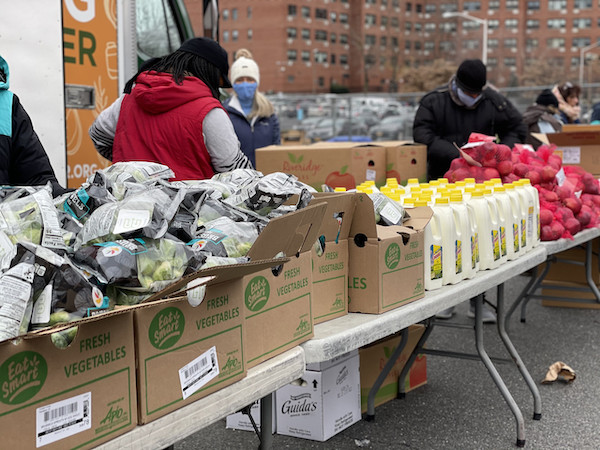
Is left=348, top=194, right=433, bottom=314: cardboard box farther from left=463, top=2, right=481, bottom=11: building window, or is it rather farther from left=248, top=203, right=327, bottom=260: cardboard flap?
left=463, top=2, right=481, bottom=11: building window

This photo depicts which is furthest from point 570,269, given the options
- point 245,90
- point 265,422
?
point 265,422

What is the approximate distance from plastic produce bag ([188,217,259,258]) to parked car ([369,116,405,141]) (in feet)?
67.7

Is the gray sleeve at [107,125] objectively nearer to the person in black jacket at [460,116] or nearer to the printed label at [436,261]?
the printed label at [436,261]

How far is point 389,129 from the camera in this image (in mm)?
22234

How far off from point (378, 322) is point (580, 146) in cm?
437

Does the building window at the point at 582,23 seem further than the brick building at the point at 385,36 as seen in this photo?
Yes

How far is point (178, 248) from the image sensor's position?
162cm

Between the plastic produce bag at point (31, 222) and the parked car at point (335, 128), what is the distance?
2044cm

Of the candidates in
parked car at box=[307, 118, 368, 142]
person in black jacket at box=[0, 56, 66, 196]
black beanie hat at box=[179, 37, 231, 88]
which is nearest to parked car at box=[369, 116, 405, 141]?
parked car at box=[307, 118, 368, 142]

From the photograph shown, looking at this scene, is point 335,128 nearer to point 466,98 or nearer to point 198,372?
point 466,98

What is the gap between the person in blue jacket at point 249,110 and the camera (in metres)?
5.87

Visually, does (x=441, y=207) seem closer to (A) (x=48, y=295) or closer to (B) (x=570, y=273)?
(A) (x=48, y=295)

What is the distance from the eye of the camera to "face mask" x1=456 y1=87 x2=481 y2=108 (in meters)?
5.65

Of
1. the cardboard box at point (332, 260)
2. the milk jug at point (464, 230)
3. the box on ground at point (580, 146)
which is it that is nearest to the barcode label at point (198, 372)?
the cardboard box at point (332, 260)
